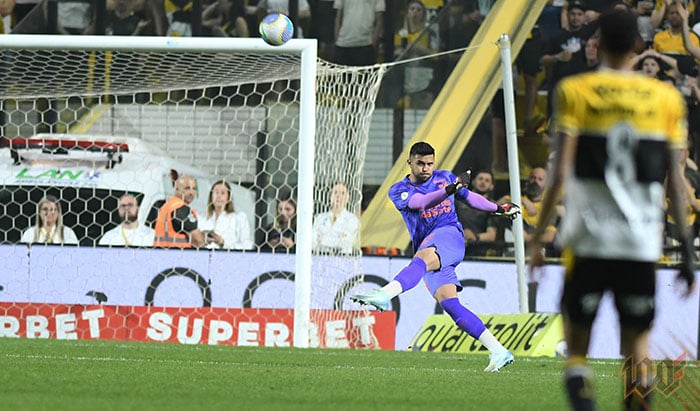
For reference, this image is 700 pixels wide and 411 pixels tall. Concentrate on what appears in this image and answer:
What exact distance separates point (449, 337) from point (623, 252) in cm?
865

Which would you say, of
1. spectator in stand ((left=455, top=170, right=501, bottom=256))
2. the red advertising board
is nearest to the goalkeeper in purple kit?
the red advertising board

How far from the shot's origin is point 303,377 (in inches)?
334

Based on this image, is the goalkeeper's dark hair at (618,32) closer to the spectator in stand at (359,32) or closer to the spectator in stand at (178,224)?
the spectator in stand at (178,224)

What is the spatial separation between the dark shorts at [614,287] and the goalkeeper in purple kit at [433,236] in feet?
16.5

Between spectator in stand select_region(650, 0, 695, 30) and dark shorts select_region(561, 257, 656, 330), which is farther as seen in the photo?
spectator in stand select_region(650, 0, 695, 30)

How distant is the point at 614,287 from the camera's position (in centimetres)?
502

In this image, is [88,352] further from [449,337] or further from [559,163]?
[559,163]

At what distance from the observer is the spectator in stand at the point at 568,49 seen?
17.2 meters

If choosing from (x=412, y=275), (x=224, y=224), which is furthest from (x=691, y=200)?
(x=412, y=275)

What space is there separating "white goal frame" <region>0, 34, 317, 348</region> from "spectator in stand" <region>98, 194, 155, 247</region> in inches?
90.9

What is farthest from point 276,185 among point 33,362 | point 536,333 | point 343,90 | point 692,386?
point 692,386

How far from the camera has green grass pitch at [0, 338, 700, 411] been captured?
22.1ft

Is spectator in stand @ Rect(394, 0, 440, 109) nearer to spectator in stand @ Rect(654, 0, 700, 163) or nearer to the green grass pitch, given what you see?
spectator in stand @ Rect(654, 0, 700, 163)

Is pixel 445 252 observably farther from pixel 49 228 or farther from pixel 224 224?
pixel 49 228
